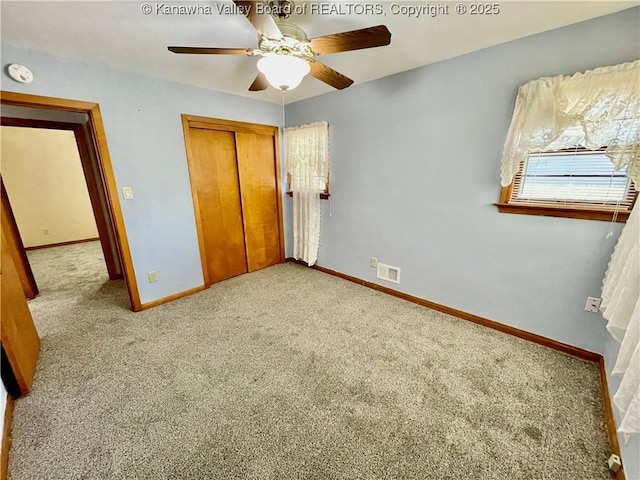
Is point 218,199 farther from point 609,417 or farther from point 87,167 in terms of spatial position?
point 609,417

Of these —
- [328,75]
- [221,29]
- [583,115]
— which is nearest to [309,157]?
[328,75]

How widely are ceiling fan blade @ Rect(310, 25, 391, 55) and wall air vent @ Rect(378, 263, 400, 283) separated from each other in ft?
6.65

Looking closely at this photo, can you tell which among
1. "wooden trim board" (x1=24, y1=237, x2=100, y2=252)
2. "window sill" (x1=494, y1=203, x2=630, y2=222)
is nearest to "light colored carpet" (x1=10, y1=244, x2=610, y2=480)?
"window sill" (x1=494, y1=203, x2=630, y2=222)

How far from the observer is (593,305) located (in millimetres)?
1724

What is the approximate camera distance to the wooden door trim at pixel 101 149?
6.04 feet

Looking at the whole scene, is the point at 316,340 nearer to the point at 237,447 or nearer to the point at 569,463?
the point at 237,447

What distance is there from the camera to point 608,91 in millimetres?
1467

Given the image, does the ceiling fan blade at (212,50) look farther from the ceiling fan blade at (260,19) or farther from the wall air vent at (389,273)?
the wall air vent at (389,273)

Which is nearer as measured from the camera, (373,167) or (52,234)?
(373,167)

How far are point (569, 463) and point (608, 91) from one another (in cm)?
198

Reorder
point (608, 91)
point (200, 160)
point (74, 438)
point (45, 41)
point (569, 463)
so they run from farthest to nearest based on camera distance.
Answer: point (200, 160) < point (45, 41) < point (608, 91) < point (74, 438) < point (569, 463)

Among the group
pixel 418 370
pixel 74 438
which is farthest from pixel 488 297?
pixel 74 438

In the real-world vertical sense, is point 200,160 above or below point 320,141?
below

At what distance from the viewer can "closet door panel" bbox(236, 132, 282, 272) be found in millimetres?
3236
